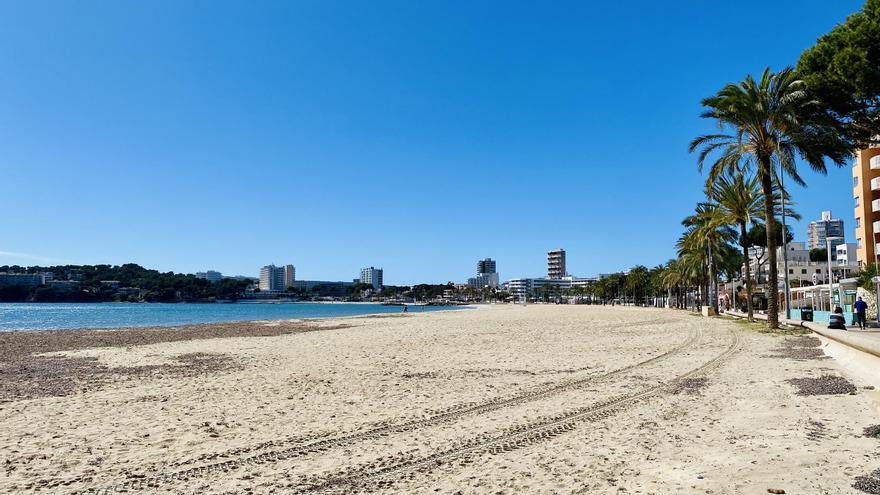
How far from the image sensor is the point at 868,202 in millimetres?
53875

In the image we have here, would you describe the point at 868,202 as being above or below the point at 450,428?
above

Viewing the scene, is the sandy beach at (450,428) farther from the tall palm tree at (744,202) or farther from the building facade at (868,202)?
the building facade at (868,202)

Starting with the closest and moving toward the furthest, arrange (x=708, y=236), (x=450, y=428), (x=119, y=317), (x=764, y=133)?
(x=450, y=428)
(x=764, y=133)
(x=708, y=236)
(x=119, y=317)

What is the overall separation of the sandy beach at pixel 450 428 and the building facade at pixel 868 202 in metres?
48.6

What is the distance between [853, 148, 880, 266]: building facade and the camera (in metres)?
52.6

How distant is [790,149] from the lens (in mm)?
24484

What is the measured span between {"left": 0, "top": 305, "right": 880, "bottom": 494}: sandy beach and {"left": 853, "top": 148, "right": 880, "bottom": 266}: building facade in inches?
1914

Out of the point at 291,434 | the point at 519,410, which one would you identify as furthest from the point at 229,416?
the point at 519,410

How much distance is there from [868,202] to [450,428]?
61812 mm

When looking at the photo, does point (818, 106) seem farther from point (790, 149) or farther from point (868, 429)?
point (790, 149)

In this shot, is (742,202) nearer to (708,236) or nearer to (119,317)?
(708,236)

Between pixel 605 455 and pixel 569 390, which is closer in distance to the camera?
pixel 605 455

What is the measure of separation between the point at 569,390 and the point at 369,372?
5645mm

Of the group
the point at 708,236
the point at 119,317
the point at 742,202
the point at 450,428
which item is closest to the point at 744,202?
the point at 742,202
